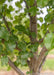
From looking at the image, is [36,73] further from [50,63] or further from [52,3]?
[50,63]

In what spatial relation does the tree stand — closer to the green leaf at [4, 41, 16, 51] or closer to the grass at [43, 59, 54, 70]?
the green leaf at [4, 41, 16, 51]

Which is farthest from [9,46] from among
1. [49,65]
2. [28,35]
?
[49,65]

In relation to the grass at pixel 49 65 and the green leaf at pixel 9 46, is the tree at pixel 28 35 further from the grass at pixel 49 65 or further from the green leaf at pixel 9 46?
the grass at pixel 49 65

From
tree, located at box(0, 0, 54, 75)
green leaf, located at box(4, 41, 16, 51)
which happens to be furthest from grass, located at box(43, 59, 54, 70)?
green leaf, located at box(4, 41, 16, 51)

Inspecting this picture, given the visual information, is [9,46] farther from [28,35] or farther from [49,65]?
[49,65]

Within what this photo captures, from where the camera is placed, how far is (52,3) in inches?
16.2

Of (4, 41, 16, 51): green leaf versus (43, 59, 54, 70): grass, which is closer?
(4, 41, 16, 51): green leaf

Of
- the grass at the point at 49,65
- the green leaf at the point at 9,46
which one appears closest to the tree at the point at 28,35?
the green leaf at the point at 9,46

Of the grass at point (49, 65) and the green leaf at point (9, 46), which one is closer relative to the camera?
the green leaf at point (9, 46)

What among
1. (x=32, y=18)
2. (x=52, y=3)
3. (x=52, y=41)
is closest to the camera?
(x=52, y=41)

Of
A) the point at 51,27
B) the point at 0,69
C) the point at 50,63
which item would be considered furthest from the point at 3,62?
the point at 50,63

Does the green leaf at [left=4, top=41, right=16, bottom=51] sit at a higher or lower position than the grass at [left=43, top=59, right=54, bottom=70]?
higher

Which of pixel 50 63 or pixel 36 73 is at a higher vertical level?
pixel 36 73

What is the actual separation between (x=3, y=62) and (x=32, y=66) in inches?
11.0
